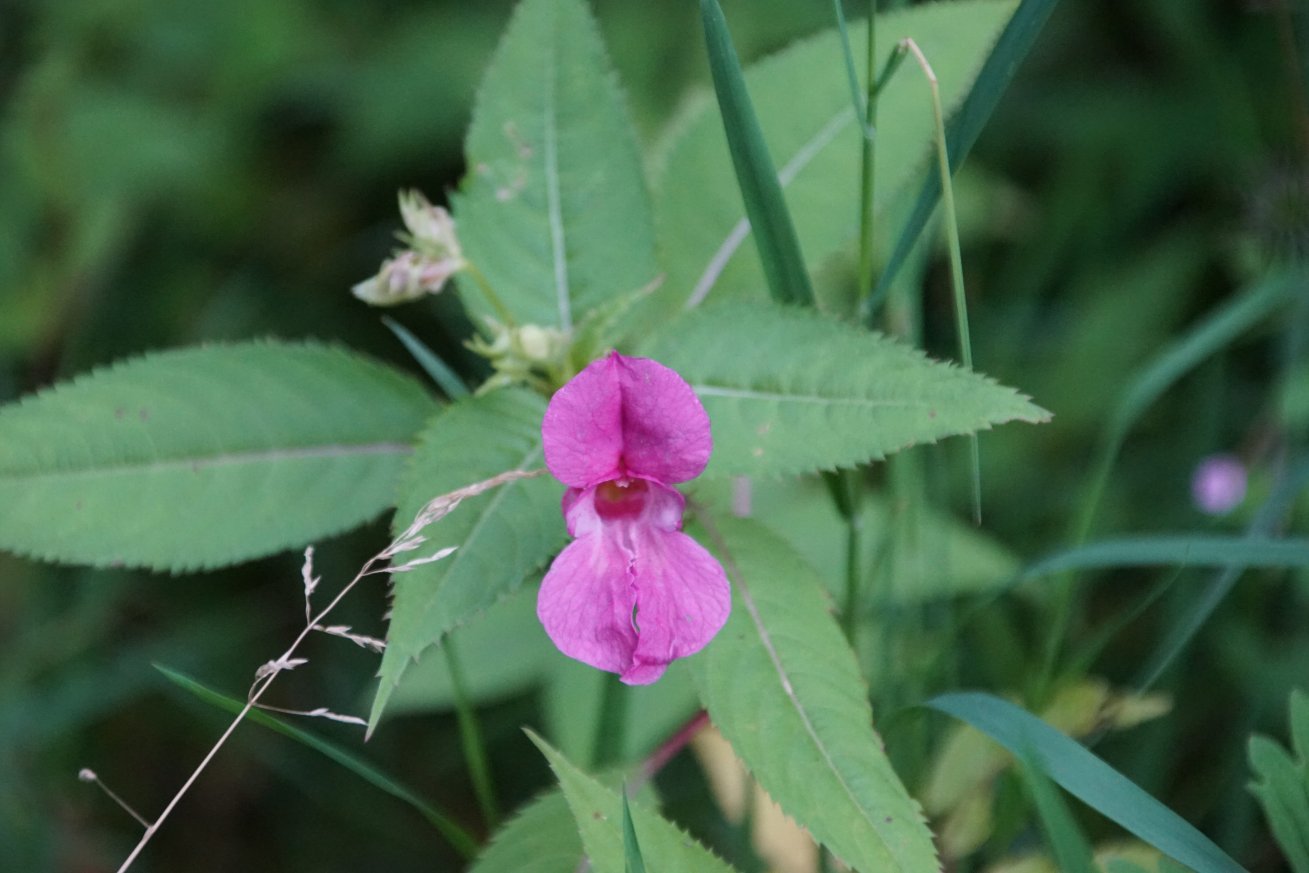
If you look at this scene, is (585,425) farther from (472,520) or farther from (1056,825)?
(1056,825)

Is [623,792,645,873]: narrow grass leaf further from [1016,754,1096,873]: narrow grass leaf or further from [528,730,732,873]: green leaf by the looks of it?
[1016,754,1096,873]: narrow grass leaf

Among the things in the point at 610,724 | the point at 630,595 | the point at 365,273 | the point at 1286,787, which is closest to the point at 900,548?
the point at 610,724

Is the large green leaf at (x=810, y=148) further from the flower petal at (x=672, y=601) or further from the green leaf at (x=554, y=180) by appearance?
the flower petal at (x=672, y=601)

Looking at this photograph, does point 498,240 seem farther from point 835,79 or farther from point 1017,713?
point 1017,713

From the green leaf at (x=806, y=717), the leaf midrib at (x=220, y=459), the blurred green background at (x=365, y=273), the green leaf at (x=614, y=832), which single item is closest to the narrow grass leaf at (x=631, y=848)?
the green leaf at (x=614, y=832)

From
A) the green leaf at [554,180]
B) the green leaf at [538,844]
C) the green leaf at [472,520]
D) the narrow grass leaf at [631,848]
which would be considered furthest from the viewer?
the green leaf at [554,180]

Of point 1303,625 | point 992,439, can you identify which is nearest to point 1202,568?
point 1303,625

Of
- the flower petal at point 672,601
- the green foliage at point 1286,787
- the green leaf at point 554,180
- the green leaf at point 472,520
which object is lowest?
the green foliage at point 1286,787
